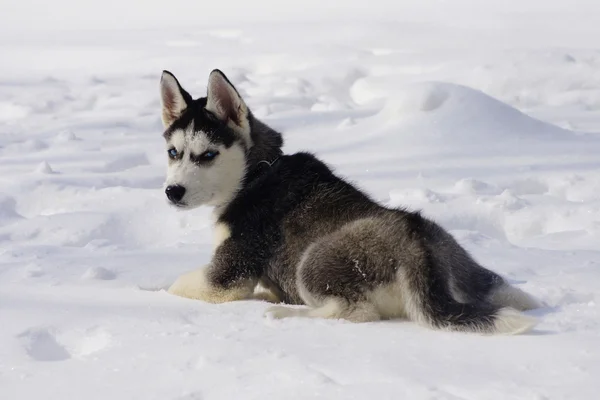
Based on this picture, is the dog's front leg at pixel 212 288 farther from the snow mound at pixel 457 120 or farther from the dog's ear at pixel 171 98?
the snow mound at pixel 457 120

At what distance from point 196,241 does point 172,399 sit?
124 inches

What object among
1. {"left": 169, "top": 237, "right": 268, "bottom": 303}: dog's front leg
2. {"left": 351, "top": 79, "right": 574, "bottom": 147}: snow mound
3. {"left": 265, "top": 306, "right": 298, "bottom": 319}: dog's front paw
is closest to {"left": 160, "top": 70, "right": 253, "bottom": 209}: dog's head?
{"left": 169, "top": 237, "right": 268, "bottom": 303}: dog's front leg

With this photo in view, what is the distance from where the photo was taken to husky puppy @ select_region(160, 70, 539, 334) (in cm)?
332

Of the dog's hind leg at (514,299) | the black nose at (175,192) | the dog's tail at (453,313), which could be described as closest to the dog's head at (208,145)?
the black nose at (175,192)

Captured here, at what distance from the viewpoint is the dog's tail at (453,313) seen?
3035 mm

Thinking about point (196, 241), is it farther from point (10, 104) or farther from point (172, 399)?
point (10, 104)

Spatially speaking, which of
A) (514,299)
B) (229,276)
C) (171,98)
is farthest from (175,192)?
(514,299)

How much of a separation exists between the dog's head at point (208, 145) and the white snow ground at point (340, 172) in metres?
0.56

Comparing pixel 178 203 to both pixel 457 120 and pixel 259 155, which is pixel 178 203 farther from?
pixel 457 120

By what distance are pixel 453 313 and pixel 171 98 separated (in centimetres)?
204

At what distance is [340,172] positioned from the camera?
7.63m

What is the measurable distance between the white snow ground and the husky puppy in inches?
5.4

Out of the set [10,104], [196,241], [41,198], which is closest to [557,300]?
[196,241]

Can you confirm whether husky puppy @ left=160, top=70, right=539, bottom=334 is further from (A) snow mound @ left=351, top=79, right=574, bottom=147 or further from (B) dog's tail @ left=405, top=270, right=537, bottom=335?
(A) snow mound @ left=351, top=79, right=574, bottom=147
